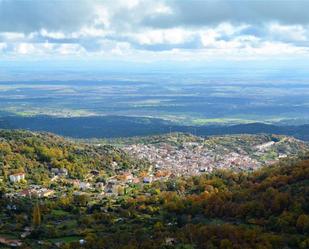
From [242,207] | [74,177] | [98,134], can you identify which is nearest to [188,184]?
[74,177]

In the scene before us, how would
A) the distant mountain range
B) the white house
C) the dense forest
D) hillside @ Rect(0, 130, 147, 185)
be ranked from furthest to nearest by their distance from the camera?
the distant mountain range < hillside @ Rect(0, 130, 147, 185) < the white house < the dense forest

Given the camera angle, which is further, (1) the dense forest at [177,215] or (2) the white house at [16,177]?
(2) the white house at [16,177]

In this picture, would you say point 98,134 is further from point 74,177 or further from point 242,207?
point 242,207

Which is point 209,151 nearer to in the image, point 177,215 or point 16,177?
point 16,177

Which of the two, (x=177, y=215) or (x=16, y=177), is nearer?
(x=177, y=215)

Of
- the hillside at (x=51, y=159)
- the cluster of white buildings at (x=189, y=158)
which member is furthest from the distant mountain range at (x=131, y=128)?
the hillside at (x=51, y=159)

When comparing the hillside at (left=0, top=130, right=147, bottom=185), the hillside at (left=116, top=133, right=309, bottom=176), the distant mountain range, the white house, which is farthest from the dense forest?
the distant mountain range

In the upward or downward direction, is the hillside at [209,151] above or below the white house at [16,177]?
below

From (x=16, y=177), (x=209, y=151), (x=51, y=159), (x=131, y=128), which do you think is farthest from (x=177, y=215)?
(x=131, y=128)

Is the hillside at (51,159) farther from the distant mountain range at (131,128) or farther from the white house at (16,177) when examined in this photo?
the distant mountain range at (131,128)

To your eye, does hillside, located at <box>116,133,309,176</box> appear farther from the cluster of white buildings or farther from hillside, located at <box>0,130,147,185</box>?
hillside, located at <box>0,130,147,185</box>

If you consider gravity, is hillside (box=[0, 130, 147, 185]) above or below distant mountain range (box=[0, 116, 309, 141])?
above
